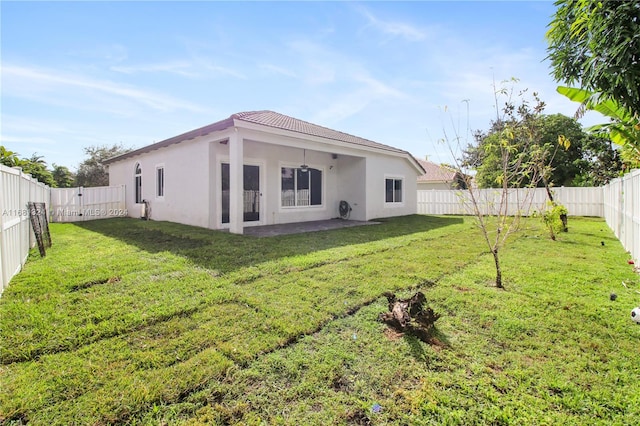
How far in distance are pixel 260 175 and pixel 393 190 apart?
7.83 metres

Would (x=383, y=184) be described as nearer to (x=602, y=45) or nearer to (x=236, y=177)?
(x=236, y=177)

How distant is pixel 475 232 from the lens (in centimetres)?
1105

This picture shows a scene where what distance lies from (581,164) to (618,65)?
24793 millimetres

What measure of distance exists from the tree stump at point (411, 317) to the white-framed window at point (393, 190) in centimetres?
1262

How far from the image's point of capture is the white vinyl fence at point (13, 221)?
169 inches

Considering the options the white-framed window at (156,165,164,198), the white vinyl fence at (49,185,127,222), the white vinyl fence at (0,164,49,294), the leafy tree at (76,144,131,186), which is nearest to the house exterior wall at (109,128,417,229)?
the white-framed window at (156,165,164,198)

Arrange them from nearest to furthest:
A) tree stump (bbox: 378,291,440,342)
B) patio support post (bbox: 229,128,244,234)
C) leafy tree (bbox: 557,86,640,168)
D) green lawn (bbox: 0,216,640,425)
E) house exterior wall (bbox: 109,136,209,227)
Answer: green lawn (bbox: 0,216,640,425), tree stump (bbox: 378,291,440,342), leafy tree (bbox: 557,86,640,168), patio support post (bbox: 229,128,244,234), house exterior wall (bbox: 109,136,209,227)

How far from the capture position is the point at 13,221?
4969 mm

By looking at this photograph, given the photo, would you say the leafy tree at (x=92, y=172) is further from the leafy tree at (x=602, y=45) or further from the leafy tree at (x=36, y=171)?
the leafy tree at (x=602, y=45)

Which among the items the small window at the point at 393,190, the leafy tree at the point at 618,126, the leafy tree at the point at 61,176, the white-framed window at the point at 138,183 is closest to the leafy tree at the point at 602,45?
the leafy tree at the point at 618,126

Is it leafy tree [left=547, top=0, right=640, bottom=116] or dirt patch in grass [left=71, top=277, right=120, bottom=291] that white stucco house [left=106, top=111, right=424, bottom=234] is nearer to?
dirt patch in grass [left=71, top=277, right=120, bottom=291]

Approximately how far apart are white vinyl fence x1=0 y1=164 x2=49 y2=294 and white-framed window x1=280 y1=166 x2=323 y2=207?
7.84 m

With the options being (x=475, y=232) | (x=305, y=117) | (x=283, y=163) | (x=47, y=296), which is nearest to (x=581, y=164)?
(x=475, y=232)

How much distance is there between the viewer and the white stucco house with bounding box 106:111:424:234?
9.87 m
